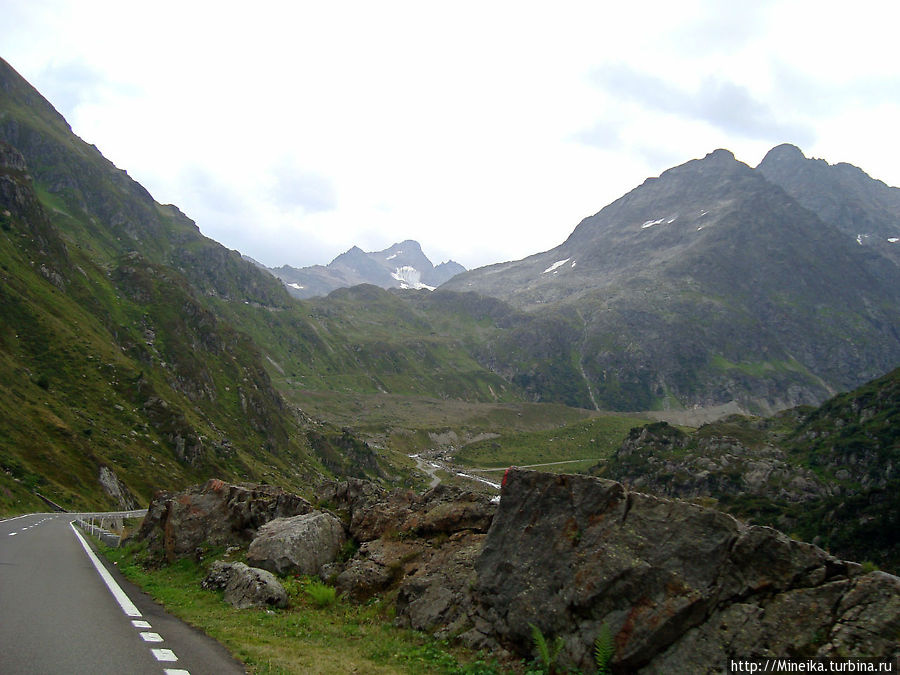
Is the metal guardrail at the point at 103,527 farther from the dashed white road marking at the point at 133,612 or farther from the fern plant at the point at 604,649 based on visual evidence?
the fern plant at the point at 604,649

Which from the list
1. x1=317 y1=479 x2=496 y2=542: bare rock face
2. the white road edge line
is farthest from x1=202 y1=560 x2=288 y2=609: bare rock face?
x1=317 y1=479 x2=496 y2=542: bare rock face

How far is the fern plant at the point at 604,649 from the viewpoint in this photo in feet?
38.5

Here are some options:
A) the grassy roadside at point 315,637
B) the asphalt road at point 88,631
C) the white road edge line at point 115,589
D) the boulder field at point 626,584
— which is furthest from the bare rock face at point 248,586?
the white road edge line at point 115,589

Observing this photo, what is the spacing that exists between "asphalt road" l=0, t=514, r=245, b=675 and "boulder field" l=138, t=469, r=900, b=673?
20.0 feet

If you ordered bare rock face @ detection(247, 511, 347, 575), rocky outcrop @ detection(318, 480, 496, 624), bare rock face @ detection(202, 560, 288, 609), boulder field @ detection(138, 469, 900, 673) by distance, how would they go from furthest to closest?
1. bare rock face @ detection(247, 511, 347, 575)
2. bare rock face @ detection(202, 560, 288, 609)
3. rocky outcrop @ detection(318, 480, 496, 624)
4. boulder field @ detection(138, 469, 900, 673)

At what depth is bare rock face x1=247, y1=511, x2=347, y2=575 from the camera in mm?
21828

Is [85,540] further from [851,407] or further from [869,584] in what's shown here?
[851,407]

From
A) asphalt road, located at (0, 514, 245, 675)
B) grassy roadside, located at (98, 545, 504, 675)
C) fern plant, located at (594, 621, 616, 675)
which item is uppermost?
asphalt road, located at (0, 514, 245, 675)

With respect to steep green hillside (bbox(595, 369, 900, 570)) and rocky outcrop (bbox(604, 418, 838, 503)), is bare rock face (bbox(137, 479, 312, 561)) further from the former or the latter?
rocky outcrop (bbox(604, 418, 838, 503))

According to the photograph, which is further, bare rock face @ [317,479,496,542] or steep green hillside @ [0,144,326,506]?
steep green hillside @ [0,144,326,506]

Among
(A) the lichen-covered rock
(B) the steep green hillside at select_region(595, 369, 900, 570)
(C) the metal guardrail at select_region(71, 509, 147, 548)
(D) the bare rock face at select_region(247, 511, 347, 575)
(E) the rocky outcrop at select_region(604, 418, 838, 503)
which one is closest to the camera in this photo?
(A) the lichen-covered rock

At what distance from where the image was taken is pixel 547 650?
12.6 m

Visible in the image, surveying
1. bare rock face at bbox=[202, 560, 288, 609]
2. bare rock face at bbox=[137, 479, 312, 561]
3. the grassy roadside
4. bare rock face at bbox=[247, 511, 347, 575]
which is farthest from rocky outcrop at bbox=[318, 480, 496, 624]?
bare rock face at bbox=[137, 479, 312, 561]

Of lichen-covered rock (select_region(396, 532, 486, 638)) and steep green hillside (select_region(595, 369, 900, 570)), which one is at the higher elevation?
lichen-covered rock (select_region(396, 532, 486, 638))
